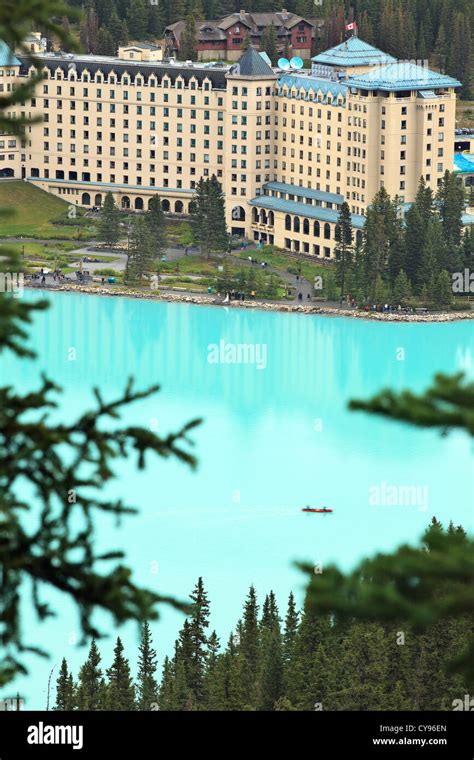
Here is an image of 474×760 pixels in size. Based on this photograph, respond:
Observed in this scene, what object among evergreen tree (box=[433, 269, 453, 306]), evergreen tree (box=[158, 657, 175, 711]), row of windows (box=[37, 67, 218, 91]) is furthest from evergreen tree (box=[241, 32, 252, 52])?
evergreen tree (box=[158, 657, 175, 711])

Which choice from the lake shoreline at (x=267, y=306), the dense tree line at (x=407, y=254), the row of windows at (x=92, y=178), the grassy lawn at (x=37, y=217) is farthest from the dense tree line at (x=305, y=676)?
the row of windows at (x=92, y=178)

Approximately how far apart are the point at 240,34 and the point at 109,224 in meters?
23.8

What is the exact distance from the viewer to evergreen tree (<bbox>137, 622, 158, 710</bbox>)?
95.5 ft

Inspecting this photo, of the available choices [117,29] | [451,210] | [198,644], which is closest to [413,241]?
[451,210]

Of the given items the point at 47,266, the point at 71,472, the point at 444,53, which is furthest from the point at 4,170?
the point at 71,472

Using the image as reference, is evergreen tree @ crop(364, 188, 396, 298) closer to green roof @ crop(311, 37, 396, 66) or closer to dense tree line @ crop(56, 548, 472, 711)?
green roof @ crop(311, 37, 396, 66)

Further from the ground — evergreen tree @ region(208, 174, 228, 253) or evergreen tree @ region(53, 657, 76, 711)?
evergreen tree @ region(208, 174, 228, 253)

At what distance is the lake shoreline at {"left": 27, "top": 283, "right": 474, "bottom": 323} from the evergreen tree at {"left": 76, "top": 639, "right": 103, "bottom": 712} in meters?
31.9

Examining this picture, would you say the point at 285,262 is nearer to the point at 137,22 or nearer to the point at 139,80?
the point at 139,80

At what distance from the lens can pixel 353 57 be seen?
232ft

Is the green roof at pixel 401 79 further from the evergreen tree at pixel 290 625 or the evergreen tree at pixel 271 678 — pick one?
the evergreen tree at pixel 271 678

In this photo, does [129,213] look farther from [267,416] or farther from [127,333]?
[267,416]

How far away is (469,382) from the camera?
7969 mm

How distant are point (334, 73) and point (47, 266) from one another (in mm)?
11550
